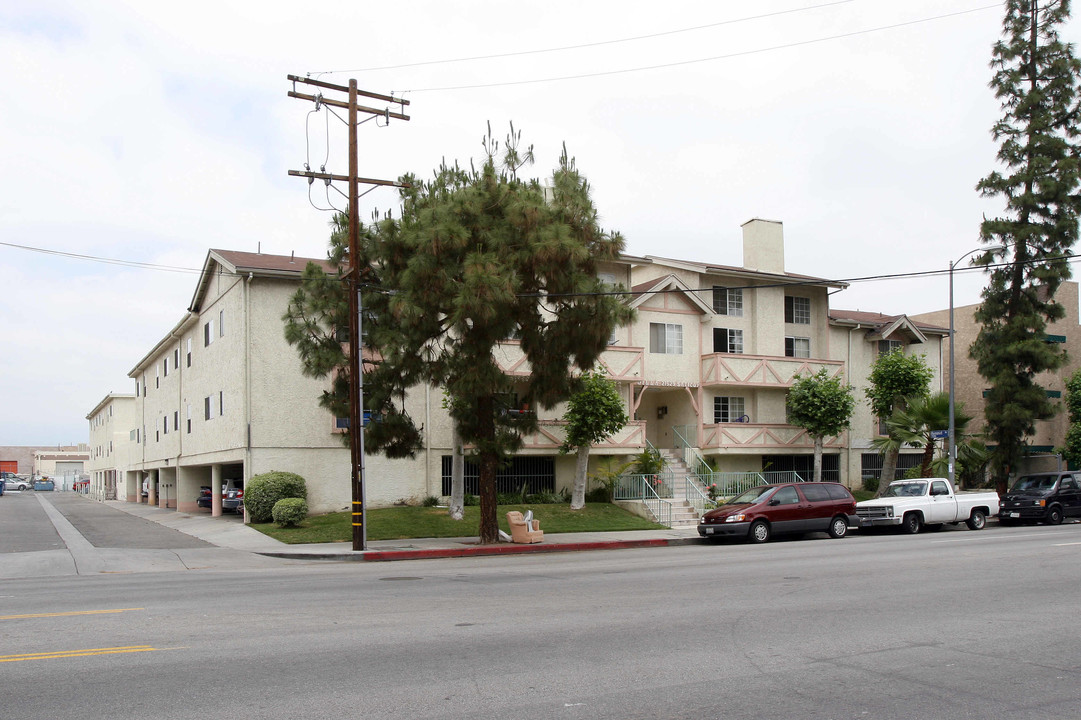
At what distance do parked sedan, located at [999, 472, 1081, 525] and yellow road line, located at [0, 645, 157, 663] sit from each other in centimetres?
2733

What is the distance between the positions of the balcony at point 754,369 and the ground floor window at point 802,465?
3.18 meters

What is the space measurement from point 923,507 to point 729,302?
12.4 m

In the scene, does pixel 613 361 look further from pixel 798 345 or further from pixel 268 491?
pixel 268 491

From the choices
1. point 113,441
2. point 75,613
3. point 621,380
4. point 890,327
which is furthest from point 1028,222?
point 113,441

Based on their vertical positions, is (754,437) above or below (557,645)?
above

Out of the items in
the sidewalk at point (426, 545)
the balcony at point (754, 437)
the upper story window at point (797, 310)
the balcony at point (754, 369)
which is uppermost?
the upper story window at point (797, 310)

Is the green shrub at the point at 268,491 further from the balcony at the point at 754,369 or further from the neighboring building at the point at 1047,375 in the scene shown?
the neighboring building at the point at 1047,375

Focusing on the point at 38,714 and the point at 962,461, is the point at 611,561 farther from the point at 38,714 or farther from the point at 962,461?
the point at 962,461

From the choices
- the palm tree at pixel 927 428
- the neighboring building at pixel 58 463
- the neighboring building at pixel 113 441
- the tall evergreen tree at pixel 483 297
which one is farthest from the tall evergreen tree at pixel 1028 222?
the neighboring building at pixel 58 463

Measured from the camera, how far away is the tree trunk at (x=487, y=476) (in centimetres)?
2080

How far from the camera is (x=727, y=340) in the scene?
3459 cm

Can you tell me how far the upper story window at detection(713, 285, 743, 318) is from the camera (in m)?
34.6

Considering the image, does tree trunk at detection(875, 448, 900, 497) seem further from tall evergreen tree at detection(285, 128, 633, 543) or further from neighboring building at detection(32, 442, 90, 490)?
neighboring building at detection(32, 442, 90, 490)

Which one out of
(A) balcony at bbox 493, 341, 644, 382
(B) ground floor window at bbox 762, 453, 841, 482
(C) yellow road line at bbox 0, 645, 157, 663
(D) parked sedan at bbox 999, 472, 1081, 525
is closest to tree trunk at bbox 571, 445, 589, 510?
(A) balcony at bbox 493, 341, 644, 382
